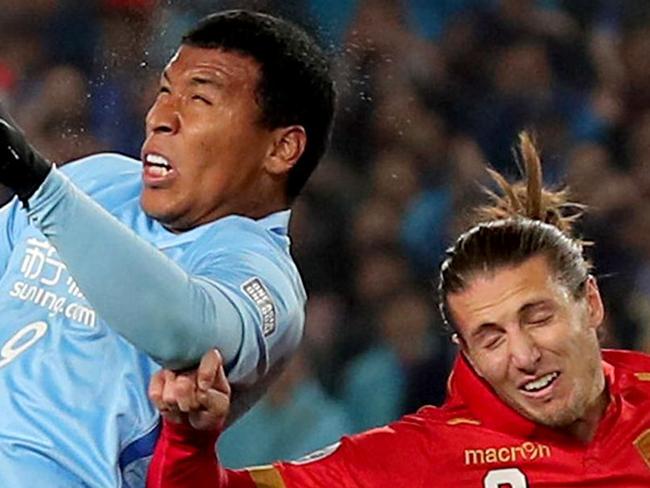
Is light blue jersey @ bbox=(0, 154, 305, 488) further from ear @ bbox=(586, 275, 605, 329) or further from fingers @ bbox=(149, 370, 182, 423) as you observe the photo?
ear @ bbox=(586, 275, 605, 329)

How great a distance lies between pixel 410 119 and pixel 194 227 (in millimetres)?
942

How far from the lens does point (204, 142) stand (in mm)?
1146

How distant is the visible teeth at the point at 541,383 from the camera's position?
1.29 metres

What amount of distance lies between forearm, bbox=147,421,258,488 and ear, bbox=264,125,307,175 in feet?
0.88

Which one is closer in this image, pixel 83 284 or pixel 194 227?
pixel 83 284

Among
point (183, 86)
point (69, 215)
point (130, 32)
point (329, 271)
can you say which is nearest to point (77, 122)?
point (130, 32)

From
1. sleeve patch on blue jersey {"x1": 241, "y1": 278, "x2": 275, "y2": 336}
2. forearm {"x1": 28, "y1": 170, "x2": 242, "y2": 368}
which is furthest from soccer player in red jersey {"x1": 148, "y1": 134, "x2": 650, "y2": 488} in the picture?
forearm {"x1": 28, "y1": 170, "x2": 242, "y2": 368}

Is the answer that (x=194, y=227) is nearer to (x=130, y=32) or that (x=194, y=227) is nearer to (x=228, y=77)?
(x=228, y=77)

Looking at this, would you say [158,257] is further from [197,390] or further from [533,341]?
[533,341]

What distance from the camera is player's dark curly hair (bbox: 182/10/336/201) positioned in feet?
3.90

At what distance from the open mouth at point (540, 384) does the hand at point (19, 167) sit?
1.98 ft

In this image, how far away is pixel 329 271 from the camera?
1.98 meters

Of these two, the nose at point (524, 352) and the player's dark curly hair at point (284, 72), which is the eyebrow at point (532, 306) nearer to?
the nose at point (524, 352)

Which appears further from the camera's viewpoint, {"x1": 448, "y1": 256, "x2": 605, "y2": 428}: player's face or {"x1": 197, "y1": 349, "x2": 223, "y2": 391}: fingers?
{"x1": 448, "y1": 256, "x2": 605, "y2": 428}: player's face
